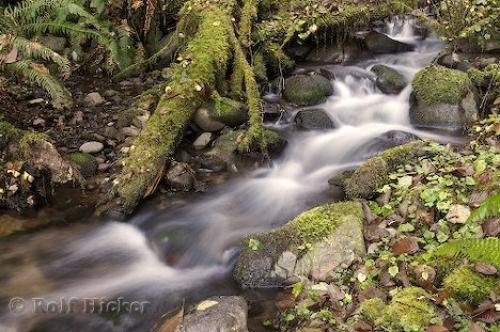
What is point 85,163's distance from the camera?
5824mm

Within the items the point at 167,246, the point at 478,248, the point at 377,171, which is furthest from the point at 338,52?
the point at 478,248

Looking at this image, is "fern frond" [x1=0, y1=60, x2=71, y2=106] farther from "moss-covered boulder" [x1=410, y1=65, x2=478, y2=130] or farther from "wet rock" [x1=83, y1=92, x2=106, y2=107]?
"moss-covered boulder" [x1=410, y1=65, x2=478, y2=130]

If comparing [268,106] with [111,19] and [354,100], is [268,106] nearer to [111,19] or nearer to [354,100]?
[354,100]

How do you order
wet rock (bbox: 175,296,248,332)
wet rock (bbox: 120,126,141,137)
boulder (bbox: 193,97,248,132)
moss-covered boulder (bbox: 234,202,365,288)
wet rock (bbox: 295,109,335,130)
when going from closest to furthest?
wet rock (bbox: 175,296,248,332), moss-covered boulder (bbox: 234,202,365,288), boulder (bbox: 193,97,248,132), wet rock (bbox: 120,126,141,137), wet rock (bbox: 295,109,335,130)

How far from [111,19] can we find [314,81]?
376cm

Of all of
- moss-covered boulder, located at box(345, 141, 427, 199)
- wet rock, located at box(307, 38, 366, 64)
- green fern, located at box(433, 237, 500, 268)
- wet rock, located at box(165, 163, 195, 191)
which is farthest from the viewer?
wet rock, located at box(307, 38, 366, 64)

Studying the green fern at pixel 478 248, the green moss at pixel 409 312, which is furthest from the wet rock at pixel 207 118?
the green fern at pixel 478 248

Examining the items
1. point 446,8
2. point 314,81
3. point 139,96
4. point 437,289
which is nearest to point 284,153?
point 314,81

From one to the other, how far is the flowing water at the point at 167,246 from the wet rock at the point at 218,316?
0.52m

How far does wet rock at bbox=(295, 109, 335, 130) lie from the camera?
22.1ft

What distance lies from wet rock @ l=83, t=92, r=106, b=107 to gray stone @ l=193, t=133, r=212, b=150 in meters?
2.03

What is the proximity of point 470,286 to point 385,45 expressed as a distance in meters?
5.85

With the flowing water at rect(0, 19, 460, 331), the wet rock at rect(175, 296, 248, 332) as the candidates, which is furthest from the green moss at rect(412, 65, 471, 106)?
the wet rock at rect(175, 296, 248, 332)

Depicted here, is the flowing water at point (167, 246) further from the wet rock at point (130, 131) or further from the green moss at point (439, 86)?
the wet rock at point (130, 131)
